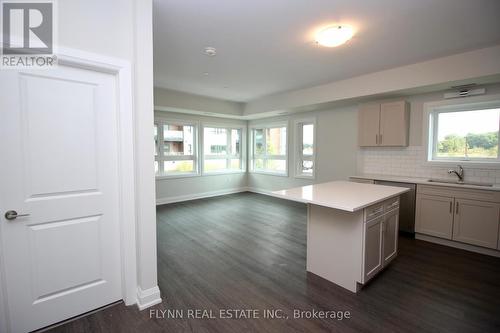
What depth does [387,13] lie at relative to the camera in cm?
228

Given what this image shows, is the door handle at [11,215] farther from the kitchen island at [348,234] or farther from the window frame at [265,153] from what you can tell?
the window frame at [265,153]

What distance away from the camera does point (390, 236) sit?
9.02ft

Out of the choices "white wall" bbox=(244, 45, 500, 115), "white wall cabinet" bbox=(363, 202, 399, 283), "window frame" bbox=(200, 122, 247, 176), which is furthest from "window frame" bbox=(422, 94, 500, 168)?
"window frame" bbox=(200, 122, 247, 176)

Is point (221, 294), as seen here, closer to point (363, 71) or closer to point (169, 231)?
point (169, 231)

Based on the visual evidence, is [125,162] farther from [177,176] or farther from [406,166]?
[406,166]

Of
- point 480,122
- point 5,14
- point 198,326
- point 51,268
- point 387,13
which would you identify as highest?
point 387,13

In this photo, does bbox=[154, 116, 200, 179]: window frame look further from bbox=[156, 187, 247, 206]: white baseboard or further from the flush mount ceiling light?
the flush mount ceiling light

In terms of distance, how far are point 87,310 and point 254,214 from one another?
3348mm

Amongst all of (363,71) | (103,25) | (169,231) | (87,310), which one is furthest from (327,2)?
(169,231)

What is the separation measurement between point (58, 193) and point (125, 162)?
527mm

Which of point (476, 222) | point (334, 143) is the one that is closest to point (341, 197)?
point (476, 222)

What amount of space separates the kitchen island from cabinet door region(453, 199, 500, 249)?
53.2 inches

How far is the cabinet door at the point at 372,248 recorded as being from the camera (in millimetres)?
2246

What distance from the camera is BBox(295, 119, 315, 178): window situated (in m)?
6.00
